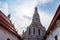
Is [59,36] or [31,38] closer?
[59,36]

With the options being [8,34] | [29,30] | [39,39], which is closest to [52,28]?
[8,34]

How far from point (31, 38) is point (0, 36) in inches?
1393

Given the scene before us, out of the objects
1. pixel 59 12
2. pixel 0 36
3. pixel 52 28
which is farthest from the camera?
pixel 52 28

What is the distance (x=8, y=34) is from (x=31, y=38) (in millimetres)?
33643

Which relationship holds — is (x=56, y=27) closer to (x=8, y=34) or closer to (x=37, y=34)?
(x=8, y=34)

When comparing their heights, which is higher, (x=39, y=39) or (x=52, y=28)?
(x=52, y=28)

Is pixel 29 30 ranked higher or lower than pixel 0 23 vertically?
lower

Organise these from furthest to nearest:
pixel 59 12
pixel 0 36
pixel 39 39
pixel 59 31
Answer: pixel 39 39 → pixel 0 36 → pixel 59 31 → pixel 59 12

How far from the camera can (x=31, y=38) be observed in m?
46.5

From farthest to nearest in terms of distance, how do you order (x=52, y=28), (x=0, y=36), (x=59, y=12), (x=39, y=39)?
1. (x=39, y=39)
2. (x=52, y=28)
3. (x=0, y=36)
4. (x=59, y=12)

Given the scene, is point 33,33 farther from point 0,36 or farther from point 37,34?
point 0,36

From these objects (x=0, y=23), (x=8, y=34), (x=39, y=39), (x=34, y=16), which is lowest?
(x=39, y=39)

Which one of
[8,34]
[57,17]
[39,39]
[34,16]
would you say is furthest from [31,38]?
[57,17]

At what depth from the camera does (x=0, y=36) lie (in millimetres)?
11750
